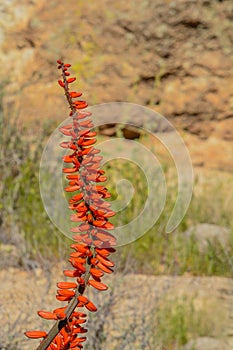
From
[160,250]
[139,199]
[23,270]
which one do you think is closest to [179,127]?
[139,199]

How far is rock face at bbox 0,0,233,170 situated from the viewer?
18.5 ft

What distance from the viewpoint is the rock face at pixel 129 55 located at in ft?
18.5

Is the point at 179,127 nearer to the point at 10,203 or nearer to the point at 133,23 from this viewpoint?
the point at 133,23

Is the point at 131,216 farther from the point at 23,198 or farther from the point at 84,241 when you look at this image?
the point at 84,241

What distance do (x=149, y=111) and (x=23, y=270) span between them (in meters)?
2.15

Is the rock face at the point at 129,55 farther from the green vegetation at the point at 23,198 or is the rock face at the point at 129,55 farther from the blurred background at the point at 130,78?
the green vegetation at the point at 23,198

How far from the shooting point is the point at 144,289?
3695mm

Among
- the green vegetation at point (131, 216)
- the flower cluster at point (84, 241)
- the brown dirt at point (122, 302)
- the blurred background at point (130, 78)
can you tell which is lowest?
the flower cluster at point (84, 241)

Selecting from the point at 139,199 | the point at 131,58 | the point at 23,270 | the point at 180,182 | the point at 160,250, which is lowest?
the point at 23,270

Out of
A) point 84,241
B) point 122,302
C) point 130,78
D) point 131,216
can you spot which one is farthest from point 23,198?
point 84,241

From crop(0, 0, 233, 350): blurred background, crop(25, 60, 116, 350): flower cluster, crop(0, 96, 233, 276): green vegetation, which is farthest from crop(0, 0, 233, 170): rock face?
crop(25, 60, 116, 350): flower cluster

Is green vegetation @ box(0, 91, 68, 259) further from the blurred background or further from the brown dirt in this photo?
the brown dirt

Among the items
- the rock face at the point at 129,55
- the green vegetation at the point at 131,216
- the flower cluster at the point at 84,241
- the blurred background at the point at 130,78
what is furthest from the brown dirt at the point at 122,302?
the rock face at the point at 129,55

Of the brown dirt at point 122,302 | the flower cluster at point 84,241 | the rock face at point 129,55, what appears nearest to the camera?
the flower cluster at point 84,241
